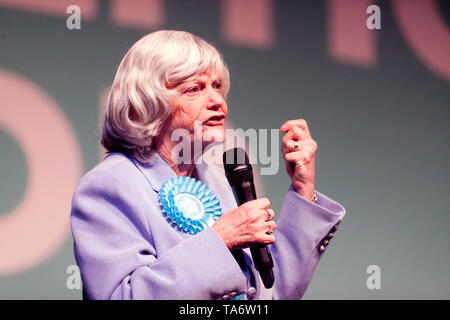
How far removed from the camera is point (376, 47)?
101 inches

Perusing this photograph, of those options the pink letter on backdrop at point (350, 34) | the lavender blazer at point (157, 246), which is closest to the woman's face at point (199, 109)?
the lavender blazer at point (157, 246)

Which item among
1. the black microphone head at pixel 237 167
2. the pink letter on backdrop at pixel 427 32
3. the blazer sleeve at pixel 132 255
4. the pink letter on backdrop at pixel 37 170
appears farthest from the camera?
the pink letter on backdrop at pixel 427 32

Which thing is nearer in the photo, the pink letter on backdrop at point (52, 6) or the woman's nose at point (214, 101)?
the woman's nose at point (214, 101)

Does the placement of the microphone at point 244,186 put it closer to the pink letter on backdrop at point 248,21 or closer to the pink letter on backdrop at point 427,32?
the pink letter on backdrop at point 248,21

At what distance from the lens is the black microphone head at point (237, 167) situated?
1.24 metres

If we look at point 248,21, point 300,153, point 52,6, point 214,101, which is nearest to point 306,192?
point 300,153

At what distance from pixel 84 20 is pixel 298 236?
4.75 feet

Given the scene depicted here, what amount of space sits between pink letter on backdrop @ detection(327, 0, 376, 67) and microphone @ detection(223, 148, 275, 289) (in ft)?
4.72

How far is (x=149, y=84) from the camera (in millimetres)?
1338

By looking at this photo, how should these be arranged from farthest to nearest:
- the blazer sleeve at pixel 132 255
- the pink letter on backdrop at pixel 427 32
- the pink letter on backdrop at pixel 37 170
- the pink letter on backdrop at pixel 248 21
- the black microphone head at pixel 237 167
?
the pink letter on backdrop at pixel 427 32 < the pink letter on backdrop at pixel 248 21 < the pink letter on backdrop at pixel 37 170 < the black microphone head at pixel 237 167 < the blazer sleeve at pixel 132 255

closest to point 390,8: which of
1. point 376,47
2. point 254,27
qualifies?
point 376,47

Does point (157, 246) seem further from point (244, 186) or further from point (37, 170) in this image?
point (37, 170)

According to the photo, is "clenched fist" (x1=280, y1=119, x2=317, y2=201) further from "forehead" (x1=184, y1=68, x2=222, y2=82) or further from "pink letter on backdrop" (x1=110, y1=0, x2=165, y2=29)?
"pink letter on backdrop" (x1=110, y1=0, x2=165, y2=29)

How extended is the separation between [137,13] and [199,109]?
1.14m
